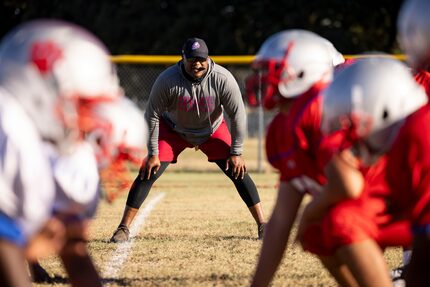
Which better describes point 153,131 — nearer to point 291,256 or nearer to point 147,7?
point 291,256

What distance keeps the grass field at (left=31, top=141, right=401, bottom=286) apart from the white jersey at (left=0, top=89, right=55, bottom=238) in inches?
110

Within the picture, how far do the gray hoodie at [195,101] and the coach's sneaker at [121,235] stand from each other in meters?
0.64

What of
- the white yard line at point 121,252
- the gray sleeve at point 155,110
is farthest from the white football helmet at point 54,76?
the gray sleeve at point 155,110

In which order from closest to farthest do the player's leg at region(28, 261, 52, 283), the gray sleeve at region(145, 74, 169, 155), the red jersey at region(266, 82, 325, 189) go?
the red jersey at region(266, 82, 325, 189) → the player's leg at region(28, 261, 52, 283) → the gray sleeve at region(145, 74, 169, 155)

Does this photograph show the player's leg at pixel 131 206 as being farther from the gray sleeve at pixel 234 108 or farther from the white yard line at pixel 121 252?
the gray sleeve at pixel 234 108

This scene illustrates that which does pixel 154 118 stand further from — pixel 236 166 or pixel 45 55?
pixel 45 55

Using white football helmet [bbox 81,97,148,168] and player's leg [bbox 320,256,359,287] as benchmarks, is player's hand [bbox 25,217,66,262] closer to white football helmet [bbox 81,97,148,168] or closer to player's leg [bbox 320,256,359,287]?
white football helmet [bbox 81,97,148,168]

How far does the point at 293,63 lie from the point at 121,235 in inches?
148

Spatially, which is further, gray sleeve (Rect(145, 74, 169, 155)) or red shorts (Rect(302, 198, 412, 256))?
gray sleeve (Rect(145, 74, 169, 155))

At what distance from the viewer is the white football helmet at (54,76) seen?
3301 millimetres

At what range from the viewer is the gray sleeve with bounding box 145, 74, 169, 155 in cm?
783

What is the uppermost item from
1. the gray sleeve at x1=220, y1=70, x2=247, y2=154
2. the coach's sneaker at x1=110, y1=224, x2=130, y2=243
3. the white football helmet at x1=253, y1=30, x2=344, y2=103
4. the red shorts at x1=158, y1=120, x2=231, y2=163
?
the white football helmet at x1=253, y1=30, x2=344, y2=103

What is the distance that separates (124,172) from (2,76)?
0.61 meters

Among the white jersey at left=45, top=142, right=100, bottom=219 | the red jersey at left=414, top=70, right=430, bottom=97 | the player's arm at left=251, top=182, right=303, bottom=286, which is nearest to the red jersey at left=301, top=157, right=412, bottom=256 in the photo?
the player's arm at left=251, top=182, right=303, bottom=286
